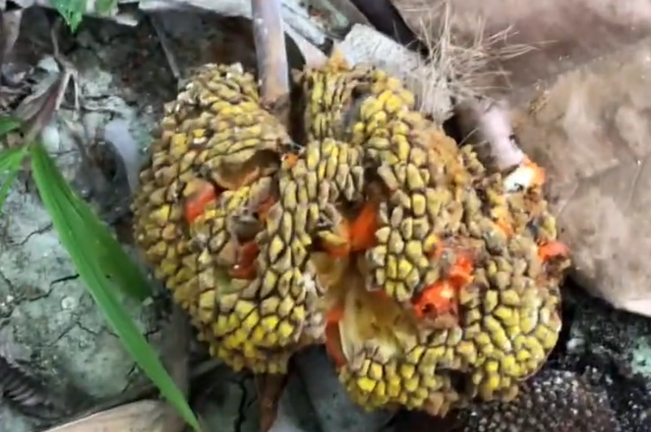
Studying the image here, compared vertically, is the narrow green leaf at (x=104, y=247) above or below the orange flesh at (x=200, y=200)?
below

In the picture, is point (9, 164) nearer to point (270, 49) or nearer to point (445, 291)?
point (270, 49)

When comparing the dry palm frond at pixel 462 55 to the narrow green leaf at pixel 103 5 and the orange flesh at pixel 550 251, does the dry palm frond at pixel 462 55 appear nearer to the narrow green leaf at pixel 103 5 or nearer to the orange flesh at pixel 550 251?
the orange flesh at pixel 550 251

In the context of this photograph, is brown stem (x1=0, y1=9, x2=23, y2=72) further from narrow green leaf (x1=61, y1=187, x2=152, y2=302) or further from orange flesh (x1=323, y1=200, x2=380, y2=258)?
orange flesh (x1=323, y1=200, x2=380, y2=258)

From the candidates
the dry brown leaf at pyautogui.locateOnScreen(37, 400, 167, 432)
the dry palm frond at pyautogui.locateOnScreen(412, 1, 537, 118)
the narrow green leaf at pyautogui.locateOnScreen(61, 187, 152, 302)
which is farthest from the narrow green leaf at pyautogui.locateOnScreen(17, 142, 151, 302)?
the dry palm frond at pyautogui.locateOnScreen(412, 1, 537, 118)

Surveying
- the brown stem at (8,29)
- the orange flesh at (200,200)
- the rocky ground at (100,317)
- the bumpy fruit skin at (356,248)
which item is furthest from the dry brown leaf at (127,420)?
the brown stem at (8,29)

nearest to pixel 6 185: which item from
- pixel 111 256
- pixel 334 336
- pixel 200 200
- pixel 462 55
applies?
pixel 111 256

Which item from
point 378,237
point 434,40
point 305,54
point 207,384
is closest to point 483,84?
point 434,40
